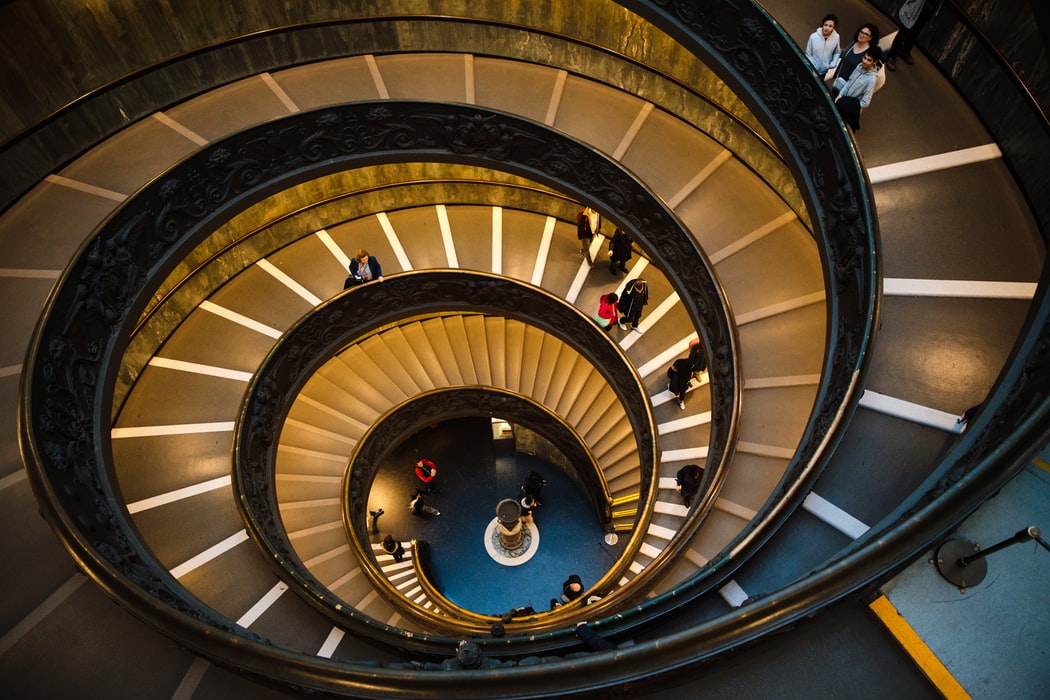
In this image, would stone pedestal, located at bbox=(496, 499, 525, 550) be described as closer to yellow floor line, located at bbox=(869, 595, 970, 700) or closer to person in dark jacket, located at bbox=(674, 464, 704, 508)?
person in dark jacket, located at bbox=(674, 464, 704, 508)

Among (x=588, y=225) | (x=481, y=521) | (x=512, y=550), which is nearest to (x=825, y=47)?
(x=588, y=225)

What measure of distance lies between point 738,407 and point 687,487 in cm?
250

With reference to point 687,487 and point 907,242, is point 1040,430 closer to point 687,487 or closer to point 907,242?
point 907,242

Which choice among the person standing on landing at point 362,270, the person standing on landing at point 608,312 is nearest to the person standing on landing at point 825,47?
the person standing on landing at point 608,312

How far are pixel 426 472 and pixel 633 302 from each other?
24.9ft

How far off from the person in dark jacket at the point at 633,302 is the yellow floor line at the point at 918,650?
26.3 ft

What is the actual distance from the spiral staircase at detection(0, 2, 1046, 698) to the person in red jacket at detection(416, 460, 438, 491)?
1424 mm

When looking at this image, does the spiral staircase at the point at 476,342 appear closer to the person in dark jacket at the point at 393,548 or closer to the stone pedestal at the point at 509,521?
the person in dark jacket at the point at 393,548

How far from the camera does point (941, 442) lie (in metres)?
5.31

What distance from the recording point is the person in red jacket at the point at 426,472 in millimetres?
15891

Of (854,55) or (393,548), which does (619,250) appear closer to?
(854,55)

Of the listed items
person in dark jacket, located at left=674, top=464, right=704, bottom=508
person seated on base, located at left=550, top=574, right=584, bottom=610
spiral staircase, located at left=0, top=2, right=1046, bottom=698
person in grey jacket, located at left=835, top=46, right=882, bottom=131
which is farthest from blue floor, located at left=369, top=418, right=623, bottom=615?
person in grey jacket, located at left=835, top=46, right=882, bottom=131

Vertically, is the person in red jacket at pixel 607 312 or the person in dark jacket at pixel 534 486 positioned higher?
the person in dark jacket at pixel 534 486

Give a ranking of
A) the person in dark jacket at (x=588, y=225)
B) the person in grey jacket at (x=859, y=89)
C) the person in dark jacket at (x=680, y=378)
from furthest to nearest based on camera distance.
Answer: the person in dark jacket at (x=588, y=225)
the person in dark jacket at (x=680, y=378)
the person in grey jacket at (x=859, y=89)
